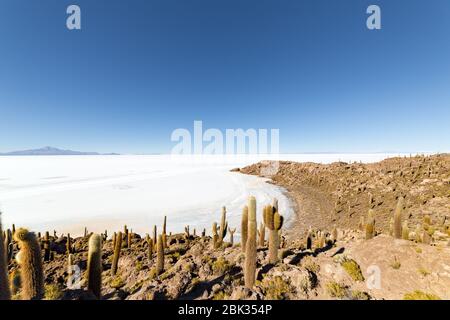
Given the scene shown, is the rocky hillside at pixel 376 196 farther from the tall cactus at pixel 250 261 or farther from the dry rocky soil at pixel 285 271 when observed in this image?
the tall cactus at pixel 250 261

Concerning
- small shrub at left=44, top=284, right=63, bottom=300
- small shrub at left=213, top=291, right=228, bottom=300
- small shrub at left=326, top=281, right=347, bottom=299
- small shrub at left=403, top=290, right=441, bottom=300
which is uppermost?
small shrub at left=44, top=284, right=63, bottom=300

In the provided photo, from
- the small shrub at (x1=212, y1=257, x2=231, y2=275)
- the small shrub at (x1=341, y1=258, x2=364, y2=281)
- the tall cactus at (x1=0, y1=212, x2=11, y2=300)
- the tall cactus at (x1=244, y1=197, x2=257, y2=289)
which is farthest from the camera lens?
the small shrub at (x1=212, y1=257, x2=231, y2=275)

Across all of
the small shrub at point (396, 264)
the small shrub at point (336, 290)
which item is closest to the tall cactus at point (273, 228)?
the small shrub at point (336, 290)

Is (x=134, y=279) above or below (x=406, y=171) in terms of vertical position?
below

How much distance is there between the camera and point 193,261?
7.58 m

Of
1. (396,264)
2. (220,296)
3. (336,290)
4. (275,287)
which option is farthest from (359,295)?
(220,296)

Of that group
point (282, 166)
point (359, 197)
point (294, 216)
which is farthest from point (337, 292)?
point (282, 166)

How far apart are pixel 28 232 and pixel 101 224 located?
42.8 ft

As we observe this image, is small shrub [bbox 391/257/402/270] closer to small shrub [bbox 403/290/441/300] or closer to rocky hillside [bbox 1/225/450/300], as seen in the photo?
rocky hillside [bbox 1/225/450/300]

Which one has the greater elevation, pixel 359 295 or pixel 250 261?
pixel 250 261

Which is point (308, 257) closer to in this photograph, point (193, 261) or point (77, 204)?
point (193, 261)

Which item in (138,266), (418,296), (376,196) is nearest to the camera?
(418,296)

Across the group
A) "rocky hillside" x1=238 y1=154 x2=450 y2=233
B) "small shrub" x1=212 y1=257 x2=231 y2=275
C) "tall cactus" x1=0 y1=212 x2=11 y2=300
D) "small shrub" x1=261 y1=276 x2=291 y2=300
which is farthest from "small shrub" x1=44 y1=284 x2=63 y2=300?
"rocky hillside" x1=238 y1=154 x2=450 y2=233

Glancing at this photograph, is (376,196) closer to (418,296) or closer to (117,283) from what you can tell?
(418,296)
